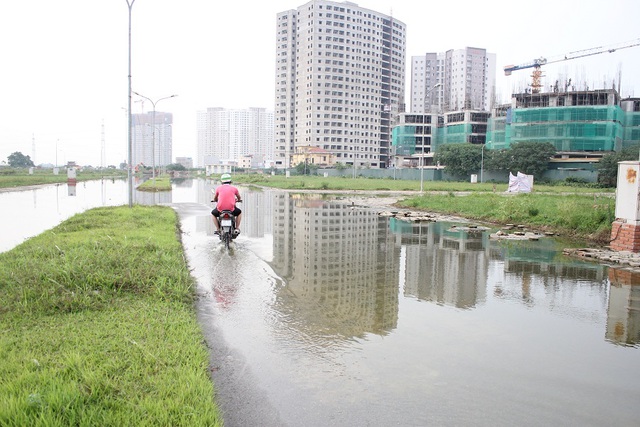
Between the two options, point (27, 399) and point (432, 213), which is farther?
point (432, 213)

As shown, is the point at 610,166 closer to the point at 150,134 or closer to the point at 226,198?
the point at 226,198

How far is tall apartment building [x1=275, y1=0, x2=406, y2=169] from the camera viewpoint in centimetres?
13975

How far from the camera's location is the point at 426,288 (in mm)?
8812

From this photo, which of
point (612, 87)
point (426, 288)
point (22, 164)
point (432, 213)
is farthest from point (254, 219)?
point (22, 164)

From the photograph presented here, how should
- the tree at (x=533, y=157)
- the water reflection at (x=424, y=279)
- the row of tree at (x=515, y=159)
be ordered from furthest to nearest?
1. the tree at (x=533, y=157)
2. the row of tree at (x=515, y=159)
3. the water reflection at (x=424, y=279)

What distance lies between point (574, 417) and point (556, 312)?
11.8 ft

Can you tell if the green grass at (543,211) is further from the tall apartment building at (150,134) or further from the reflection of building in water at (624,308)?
the tall apartment building at (150,134)

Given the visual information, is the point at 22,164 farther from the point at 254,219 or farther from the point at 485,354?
the point at 485,354

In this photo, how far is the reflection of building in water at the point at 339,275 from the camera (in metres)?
6.77

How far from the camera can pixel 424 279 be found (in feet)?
31.4

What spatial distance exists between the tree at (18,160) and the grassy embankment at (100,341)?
128 meters

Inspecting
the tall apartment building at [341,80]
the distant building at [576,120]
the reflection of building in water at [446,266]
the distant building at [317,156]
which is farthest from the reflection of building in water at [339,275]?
the tall apartment building at [341,80]

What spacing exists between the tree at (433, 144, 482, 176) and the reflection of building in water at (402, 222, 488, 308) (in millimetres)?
67955

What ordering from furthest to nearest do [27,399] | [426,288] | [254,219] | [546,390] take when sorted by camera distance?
1. [254,219]
2. [426,288]
3. [546,390]
4. [27,399]
